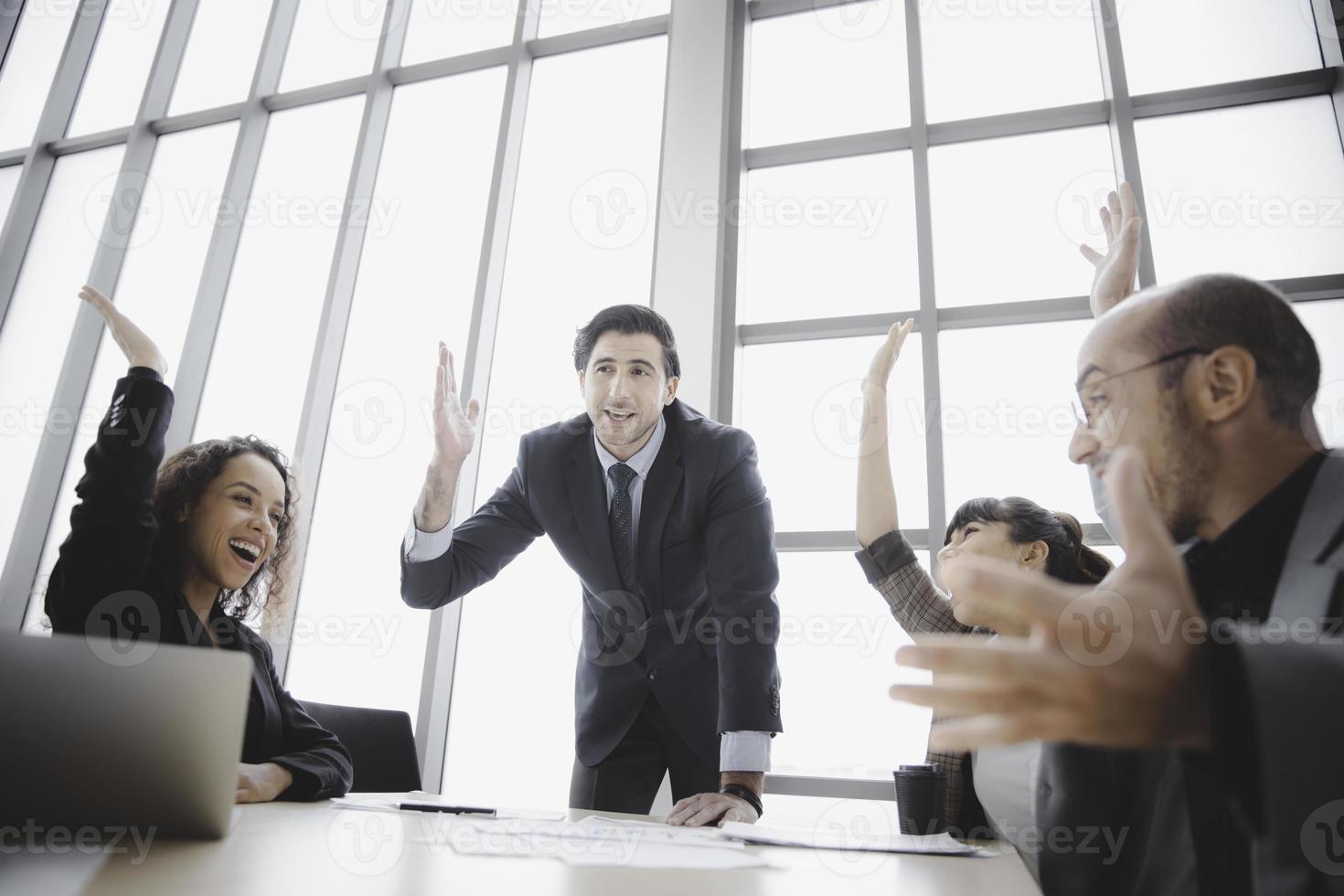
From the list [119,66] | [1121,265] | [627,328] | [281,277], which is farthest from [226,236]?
[1121,265]

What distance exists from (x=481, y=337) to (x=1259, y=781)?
3091 millimetres

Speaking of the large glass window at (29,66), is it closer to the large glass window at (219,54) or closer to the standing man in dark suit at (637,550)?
the large glass window at (219,54)

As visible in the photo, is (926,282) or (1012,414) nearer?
(1012,414)

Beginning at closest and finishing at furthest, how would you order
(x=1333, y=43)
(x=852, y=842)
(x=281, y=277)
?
(x=852, y=842) → (x=1333, y=43) → (x=281, y=277)

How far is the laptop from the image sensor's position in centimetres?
59

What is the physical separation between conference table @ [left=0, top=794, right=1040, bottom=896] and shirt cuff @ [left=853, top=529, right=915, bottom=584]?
99 cm

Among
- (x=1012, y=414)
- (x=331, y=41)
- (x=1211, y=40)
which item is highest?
(x=331, y=41)

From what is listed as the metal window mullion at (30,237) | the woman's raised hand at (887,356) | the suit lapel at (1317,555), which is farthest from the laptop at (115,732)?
the metal window mullion at (30,237)

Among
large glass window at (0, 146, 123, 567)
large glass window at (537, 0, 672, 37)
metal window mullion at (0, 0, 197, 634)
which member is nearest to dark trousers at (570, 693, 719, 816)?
large glass window at (537, 0, 672, 37)

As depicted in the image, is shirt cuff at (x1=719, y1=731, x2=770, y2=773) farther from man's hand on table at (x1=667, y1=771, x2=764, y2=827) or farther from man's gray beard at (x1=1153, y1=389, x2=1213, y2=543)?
man's gray beard at (x1=1153, y1=389, x2=1213, y2=543)

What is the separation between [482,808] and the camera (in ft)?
3.77

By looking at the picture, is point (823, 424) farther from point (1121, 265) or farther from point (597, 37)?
point (597, 37)

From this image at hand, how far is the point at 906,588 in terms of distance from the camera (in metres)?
1.83

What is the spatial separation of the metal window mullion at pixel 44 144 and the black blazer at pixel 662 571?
379cm
